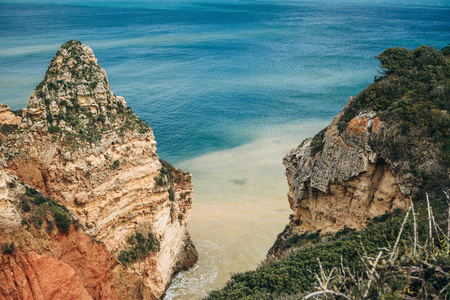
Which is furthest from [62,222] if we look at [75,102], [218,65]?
[218,65]

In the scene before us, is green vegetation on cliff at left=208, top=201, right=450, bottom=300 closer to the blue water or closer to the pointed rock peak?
the pointed rock peak

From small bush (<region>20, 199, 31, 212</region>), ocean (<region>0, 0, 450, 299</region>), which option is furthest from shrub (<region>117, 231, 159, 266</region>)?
small bush (<region>20, 199, 31, 212</region>)

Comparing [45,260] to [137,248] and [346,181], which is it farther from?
[346,181]

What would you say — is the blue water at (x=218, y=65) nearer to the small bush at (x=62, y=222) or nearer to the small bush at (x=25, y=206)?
the small bush at (x=62, y=222)

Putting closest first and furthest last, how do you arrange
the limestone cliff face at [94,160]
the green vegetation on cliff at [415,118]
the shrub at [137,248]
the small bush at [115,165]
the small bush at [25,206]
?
1. the small bush at [25,206]
2. the green vegetation on cliff at [415,118]
3. the limestone cliff face at [94,160]
4. the shrub at [137,248]
5. the small bush at [115,165]

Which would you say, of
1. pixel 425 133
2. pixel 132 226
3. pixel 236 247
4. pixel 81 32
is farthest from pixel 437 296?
pixel 81 32

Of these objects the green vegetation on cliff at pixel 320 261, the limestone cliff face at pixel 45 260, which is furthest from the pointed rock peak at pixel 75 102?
the green vegetation on cliff at pixel 320 261

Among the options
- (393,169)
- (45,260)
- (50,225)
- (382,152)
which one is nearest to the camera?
(45,260)

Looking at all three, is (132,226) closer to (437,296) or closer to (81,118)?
(81,118)
